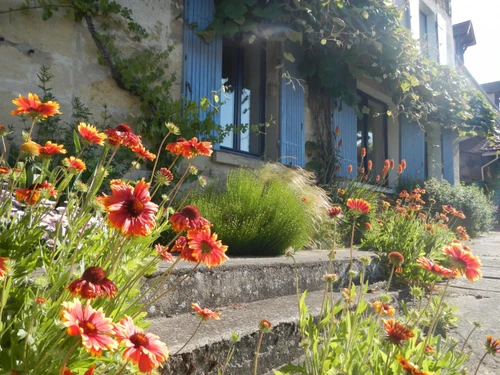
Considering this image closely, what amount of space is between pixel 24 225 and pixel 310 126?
5.17 metres

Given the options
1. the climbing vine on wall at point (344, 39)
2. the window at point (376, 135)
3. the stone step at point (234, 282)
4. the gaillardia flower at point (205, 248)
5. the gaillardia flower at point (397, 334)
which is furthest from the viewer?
the window at point (376, 135)

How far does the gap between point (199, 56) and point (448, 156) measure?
320 inches

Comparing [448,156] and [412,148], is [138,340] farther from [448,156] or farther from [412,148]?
[448,156]

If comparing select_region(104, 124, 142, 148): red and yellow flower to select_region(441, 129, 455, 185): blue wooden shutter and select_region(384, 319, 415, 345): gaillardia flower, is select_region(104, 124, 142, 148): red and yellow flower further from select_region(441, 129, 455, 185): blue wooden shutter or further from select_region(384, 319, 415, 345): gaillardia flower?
select_region(441, 129, 455, 185): blue wooden shutter

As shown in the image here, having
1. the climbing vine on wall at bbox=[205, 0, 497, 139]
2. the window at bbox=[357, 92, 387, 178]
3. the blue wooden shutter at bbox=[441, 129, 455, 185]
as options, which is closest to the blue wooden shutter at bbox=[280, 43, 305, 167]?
the climbing vine on wall at bbox=[205, 0, 497, 139]

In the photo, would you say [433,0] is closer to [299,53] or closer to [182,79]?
[299,53]

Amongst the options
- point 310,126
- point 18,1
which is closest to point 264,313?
point 18,1

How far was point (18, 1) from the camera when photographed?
3279 millimetres

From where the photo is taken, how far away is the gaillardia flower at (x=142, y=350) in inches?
28.5

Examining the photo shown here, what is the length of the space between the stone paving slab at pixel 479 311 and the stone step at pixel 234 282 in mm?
798

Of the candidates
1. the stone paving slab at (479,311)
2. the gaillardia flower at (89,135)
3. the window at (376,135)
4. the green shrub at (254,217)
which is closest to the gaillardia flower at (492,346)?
the stone paving slab at (479,311)

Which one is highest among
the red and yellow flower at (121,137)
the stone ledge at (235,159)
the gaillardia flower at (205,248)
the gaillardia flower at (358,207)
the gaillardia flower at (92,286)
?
the stone ledge at (235,159)

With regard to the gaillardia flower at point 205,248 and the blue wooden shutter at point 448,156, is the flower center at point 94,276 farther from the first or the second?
the blue wooden shutter at point 448,156

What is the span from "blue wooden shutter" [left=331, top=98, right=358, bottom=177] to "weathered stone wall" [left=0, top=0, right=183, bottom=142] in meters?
3.11
